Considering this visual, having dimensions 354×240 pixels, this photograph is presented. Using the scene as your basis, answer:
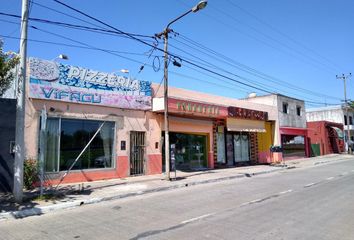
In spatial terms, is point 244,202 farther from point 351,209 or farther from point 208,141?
point 208,141

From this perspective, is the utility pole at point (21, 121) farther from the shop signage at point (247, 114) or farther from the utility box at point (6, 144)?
the shop signage at point (247, 114)

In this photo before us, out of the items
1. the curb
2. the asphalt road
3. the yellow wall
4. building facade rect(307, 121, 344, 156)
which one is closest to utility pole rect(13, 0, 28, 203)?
the curb

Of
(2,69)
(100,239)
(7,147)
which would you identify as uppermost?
(2,69)

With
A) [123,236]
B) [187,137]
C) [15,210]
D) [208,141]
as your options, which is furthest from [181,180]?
[123,236]

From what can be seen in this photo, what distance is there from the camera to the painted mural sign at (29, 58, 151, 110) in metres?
14.0

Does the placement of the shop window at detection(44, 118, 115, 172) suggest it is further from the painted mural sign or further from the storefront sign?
the storefront sign

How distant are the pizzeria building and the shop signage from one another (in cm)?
690

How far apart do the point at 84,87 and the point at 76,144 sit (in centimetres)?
279

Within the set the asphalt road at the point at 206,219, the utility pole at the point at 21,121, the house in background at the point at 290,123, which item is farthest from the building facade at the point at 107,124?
the house in background at the point at 290,123

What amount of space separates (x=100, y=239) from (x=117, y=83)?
446 inches

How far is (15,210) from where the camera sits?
9.67m

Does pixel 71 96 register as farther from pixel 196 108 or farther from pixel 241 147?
pixel 241 147

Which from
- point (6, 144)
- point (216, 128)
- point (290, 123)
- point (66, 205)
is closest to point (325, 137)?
point (290, 123)

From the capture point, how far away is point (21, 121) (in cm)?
1076
